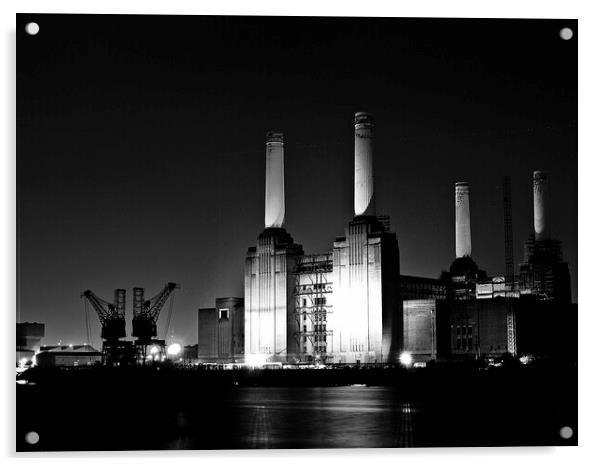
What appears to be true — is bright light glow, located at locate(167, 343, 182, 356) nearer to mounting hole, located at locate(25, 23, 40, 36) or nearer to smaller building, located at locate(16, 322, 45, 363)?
smaller building, located at locate(16, 322, 45, 363)

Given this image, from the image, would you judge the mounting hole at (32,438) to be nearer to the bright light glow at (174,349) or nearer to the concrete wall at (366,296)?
the concrete wall at (366,296)

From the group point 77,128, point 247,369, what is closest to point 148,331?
point 247,369

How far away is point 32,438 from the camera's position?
577 inches

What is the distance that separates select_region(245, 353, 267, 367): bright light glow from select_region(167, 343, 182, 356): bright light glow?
4079 mm

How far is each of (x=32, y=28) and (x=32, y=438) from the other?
5.69 metres

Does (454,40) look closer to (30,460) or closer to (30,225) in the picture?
(30,225)

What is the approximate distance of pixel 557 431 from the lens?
1523 cm

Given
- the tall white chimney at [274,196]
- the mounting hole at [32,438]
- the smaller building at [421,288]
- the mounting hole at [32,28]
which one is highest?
the tall white chimney at [274,196]

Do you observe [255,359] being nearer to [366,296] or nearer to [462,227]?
[366,296]

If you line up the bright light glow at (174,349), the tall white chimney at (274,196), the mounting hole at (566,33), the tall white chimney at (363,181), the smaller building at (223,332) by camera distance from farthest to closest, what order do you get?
the smaller building at (223,332) → the bright light glow at (174,349) → the tall white chimney at (274,196) → the tall white chimney at (363,181) → the mounting hole at (566,33)

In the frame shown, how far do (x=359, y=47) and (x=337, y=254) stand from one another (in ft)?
137

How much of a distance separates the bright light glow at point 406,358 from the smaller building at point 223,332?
1137cm

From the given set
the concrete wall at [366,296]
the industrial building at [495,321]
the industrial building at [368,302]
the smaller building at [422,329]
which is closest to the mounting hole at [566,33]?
the industrial building at [368,302]

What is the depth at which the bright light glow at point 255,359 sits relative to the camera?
6036 cm
